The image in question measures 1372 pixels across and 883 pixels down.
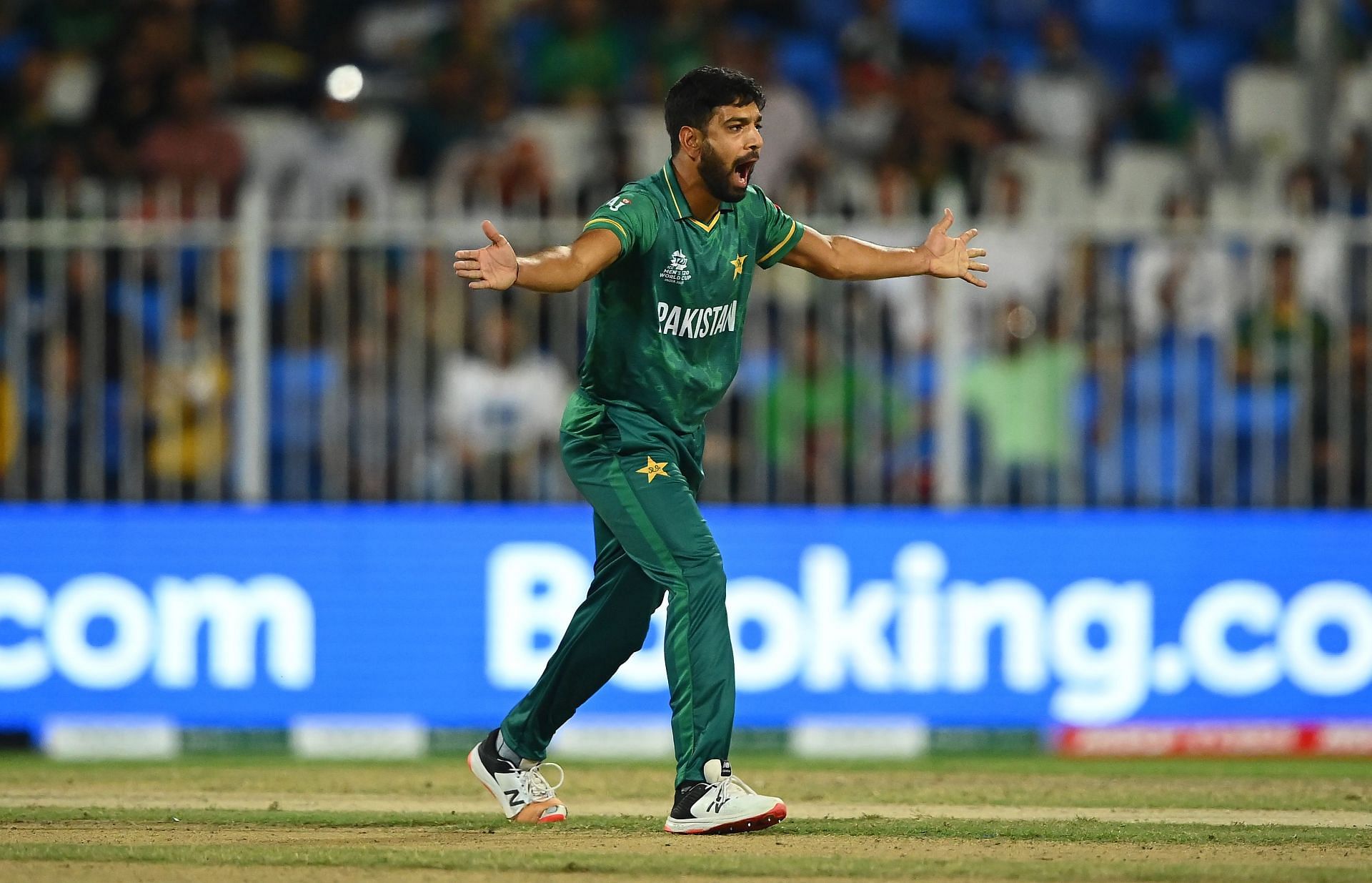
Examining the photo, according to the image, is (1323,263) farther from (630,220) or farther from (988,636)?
(630,220)

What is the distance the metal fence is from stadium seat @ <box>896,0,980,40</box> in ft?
16.5

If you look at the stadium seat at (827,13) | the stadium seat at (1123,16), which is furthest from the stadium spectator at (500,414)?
the stadium seat at (1123,16)

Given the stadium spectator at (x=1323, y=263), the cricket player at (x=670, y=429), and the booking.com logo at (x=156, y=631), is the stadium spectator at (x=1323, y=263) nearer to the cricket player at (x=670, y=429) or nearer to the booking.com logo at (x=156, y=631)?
the cricket player at (x=670, y=429)

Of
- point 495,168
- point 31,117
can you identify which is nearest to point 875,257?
point 495,168

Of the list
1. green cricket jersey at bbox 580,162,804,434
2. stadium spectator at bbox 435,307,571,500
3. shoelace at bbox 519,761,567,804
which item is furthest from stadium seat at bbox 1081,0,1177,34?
shoelace at bbox 519,761,567,804

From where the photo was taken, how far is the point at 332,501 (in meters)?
11.2

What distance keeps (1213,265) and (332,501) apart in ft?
15.9

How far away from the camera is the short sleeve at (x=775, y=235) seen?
730cm

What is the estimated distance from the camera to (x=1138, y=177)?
1448 cm

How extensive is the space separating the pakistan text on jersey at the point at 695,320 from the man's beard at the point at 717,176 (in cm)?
37

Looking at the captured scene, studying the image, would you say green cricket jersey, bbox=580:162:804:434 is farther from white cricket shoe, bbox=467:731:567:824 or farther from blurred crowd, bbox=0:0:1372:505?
blurred crowd, bbox=0:0:1372:505

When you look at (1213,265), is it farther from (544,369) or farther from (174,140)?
(174,140)

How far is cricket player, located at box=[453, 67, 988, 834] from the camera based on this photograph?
6770 mm

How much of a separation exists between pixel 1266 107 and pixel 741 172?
9.26 m
